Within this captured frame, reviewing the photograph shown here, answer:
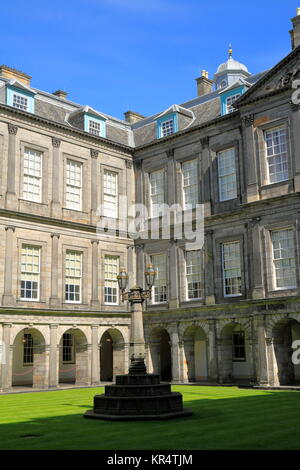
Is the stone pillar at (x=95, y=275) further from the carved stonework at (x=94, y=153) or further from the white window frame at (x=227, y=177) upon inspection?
the white window frame at (x=227, y=177)

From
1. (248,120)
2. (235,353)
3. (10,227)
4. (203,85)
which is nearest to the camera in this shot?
(10,227)

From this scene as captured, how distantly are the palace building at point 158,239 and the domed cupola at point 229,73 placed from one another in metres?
15.3

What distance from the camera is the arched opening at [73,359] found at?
1228 inches

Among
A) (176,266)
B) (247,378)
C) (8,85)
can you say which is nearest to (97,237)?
(176,266)

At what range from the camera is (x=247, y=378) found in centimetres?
3253

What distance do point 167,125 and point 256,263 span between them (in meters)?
11.4

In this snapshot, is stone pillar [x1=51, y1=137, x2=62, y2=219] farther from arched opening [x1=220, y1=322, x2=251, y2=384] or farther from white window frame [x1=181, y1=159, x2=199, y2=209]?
arched opening [x1=220, y1=322, x2=251, y2=384]

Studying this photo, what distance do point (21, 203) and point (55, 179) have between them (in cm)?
265

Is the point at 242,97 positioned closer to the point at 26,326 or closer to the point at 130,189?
the point at 130,189

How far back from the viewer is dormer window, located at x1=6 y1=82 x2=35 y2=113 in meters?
30.1

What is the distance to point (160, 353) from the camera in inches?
1410

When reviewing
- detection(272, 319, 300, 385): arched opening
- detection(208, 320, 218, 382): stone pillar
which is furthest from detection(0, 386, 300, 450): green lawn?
detection(208, 320, 218, 382): stone pillar

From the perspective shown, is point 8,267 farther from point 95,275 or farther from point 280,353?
point 280,353

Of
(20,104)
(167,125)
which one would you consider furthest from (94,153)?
(20,104)
